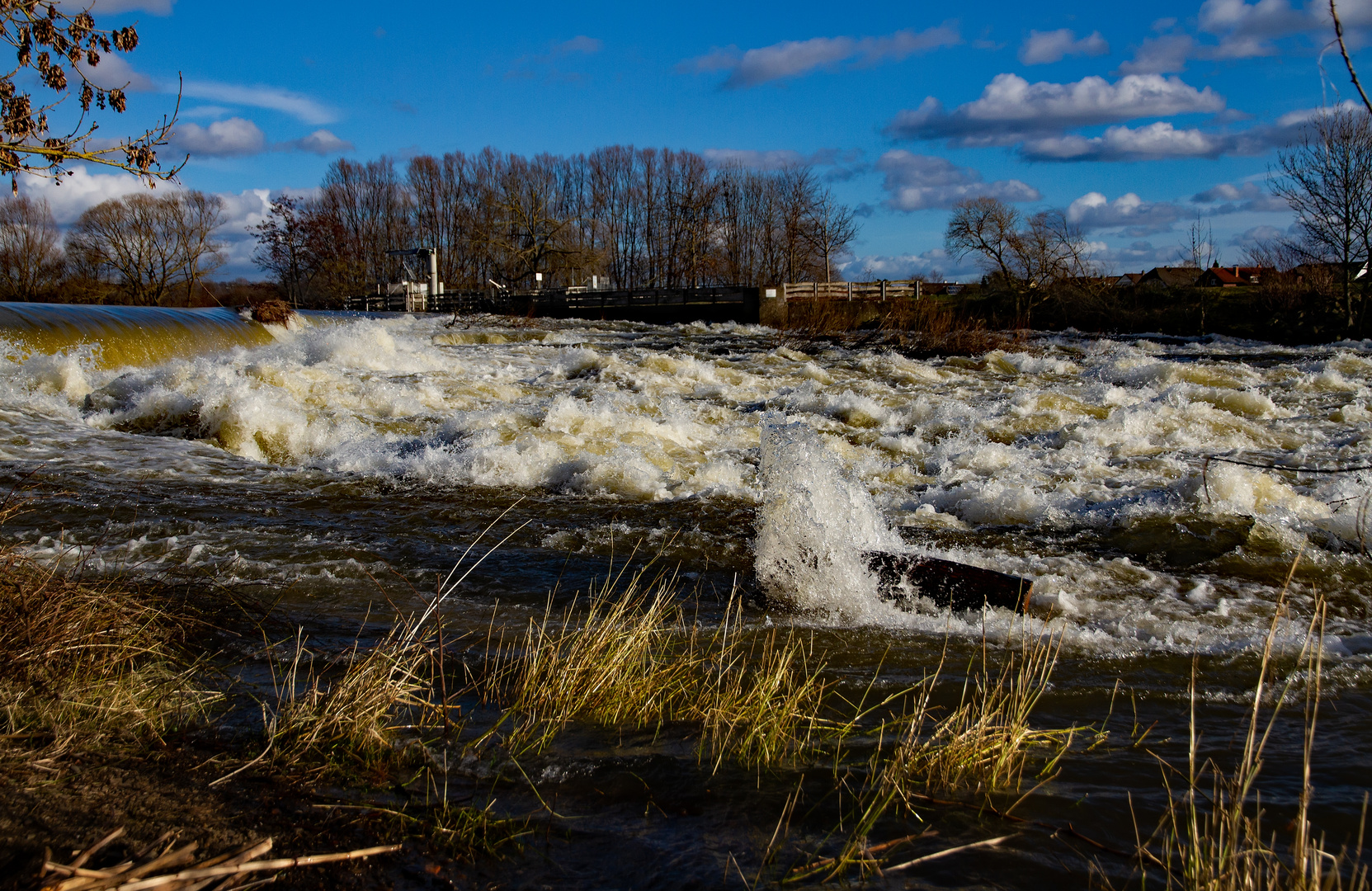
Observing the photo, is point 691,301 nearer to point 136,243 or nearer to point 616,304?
point 616,304

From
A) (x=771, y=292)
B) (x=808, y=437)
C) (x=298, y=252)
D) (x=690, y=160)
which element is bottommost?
(x=808, y=437)

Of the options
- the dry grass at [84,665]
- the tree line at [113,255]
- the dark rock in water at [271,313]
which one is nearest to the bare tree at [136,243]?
the tree line at [113,255]

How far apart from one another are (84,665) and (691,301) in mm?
37585

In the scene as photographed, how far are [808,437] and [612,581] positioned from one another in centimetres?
165

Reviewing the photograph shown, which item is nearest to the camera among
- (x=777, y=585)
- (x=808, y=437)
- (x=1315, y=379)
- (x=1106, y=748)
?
(x=1106, y=748)

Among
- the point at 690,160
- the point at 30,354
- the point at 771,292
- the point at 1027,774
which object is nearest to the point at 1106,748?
the point at 1027,774

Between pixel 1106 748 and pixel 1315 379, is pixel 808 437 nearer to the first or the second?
pixel 1106 748

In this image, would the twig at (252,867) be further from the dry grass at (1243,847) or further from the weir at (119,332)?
the weir at (119,332)

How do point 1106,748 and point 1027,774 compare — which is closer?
point 1027,774

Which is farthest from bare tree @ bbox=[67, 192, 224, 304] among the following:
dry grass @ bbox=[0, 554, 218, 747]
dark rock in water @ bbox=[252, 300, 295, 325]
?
dry grass @ bbox=[0, 554, 218, 747]

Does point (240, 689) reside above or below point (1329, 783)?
above

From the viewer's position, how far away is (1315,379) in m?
15.9

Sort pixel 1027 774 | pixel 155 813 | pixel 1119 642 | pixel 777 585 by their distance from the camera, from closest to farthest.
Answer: pixel 155 813, pixel 1027 774, pixel 1119 642, pixel 777 585

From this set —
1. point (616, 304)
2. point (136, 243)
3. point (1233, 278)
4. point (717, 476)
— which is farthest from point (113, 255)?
point (1233, 278)
